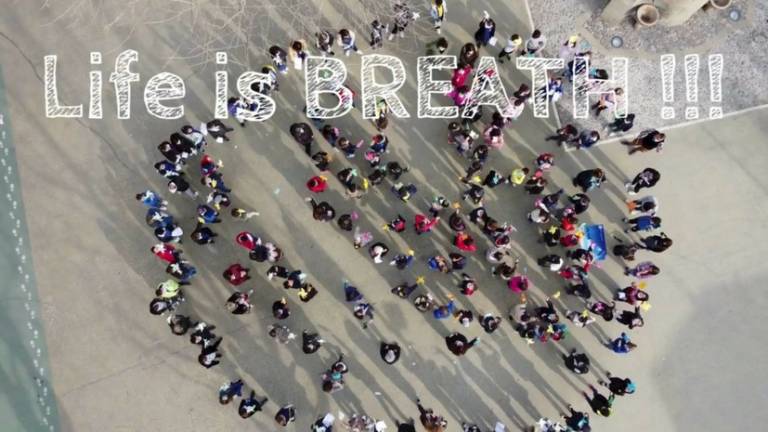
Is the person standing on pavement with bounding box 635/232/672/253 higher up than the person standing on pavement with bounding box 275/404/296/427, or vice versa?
the person standing on pavement with bounding box 635/232/672/253

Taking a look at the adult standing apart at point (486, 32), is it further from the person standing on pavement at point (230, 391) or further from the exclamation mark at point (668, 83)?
the person standing on pavement at point (230, 391)

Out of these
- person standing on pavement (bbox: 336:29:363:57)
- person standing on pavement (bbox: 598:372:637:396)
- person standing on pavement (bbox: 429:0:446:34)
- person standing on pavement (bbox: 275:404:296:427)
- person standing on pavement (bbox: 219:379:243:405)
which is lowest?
person standing on pavement (bbox: 275:404:296:427)

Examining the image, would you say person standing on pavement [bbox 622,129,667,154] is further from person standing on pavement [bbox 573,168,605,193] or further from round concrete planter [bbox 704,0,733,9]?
round concrete planter [bbox 704,0,733,9]

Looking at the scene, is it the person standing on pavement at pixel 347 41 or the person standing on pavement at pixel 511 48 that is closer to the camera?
the person standing on pavement at pixel 511 48

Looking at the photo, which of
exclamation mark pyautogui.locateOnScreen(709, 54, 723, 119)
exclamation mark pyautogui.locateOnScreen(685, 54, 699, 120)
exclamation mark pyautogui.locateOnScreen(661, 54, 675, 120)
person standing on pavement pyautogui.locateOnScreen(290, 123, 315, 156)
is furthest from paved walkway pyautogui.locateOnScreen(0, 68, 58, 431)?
exclamation mark pyautogui.locateOnScreen(709, 54, 723, 119)

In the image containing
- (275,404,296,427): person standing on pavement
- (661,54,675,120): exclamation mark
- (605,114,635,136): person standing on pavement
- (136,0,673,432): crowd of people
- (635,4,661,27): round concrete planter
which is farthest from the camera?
(661,54,675,120): exclamation mark

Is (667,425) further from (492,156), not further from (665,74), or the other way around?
(665,74)

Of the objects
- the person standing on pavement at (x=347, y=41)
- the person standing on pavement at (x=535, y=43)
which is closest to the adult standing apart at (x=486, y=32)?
the person standing on pavement at (x=535, y=43)
